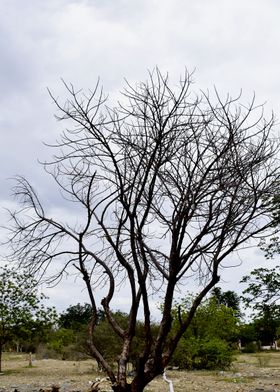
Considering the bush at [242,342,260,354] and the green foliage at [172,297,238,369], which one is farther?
the bush at [242,342,260,354]

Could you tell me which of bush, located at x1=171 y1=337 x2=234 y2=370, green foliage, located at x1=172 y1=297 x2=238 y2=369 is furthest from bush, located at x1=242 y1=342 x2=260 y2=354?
bush, located at x1=171 y1=337 x2=234 y2=370

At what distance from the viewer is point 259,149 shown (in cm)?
679

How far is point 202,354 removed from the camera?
25.3 m

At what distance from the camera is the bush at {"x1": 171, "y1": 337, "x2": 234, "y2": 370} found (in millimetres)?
24859

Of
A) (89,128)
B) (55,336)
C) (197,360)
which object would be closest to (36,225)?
(89,128)

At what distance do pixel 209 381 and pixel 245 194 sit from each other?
13348 millimetres

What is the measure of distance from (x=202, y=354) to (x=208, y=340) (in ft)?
2.28

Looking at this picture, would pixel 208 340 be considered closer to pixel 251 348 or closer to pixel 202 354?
pixel 202 354

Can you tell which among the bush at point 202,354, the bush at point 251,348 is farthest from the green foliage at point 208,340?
the bush at point 251,348

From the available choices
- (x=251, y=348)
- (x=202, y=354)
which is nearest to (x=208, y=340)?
(x=202, y=354)

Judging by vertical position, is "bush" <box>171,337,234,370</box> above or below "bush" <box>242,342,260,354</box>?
below

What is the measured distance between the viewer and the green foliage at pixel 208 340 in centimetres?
2494

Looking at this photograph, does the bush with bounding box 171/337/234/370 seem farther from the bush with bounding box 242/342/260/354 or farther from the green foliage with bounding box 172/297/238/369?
the bush with bounding box 242/342/260/354

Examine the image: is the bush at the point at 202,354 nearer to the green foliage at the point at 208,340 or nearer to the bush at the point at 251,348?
the green foliage at the point at 208,340
